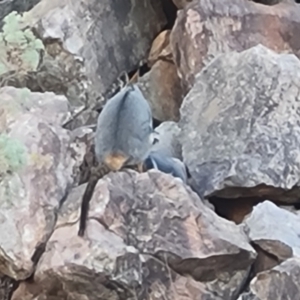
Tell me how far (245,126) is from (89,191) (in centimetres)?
49

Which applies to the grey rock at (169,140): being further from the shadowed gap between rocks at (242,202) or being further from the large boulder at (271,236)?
the large boulder at (271,236)

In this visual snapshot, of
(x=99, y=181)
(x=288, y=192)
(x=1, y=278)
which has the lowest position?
(x=288, y=192)

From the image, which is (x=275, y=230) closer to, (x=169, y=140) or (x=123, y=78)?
(x=169, y=140)

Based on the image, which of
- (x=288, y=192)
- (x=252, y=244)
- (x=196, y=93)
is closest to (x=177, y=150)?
(x=196, y=93)

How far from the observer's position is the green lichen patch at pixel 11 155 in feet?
6.21

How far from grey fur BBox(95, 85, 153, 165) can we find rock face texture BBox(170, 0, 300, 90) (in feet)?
1.69

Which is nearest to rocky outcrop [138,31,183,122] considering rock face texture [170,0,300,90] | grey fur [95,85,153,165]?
rock face texture [170,0,300,90]

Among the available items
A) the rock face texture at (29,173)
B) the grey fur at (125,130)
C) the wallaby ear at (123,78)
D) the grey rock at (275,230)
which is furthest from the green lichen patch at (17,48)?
the grey rock at (275,230)

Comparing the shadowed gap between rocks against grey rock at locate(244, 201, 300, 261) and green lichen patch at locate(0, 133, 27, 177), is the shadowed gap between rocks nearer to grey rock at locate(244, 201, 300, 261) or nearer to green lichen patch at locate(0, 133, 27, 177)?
grey rock at locate(244, 201, 300, 261)

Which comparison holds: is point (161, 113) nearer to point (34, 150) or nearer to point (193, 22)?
point (193, 22)

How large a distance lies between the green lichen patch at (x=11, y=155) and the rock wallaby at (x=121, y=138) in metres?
0.17

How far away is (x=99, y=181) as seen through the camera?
1838mm

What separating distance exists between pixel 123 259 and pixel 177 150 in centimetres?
57

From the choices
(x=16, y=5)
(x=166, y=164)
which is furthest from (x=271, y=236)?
(x=16, y=5)
